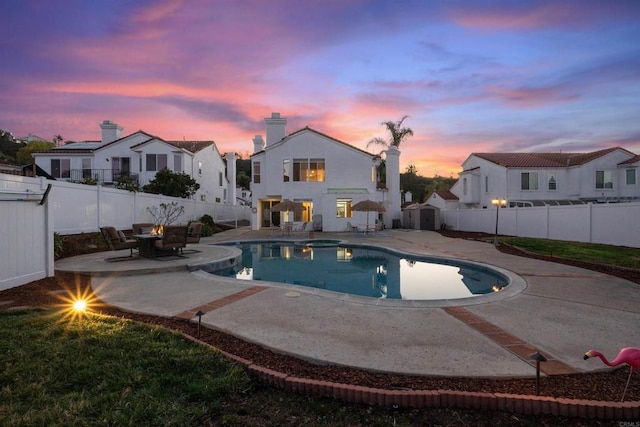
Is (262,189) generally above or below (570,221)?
above

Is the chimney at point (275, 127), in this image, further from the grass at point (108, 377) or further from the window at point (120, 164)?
the grass at point (108, 377)

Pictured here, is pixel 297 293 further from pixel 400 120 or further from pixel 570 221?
pixel 400 120

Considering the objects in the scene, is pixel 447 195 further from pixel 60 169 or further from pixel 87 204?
pixel 60 169

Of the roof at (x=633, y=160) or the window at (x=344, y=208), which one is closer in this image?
the window at (x=344, y=208)

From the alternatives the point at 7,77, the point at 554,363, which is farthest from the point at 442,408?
the point at 7,77

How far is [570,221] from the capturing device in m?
16.6

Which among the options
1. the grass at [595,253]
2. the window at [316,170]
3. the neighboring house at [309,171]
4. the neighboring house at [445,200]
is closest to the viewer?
the grass at [595,253]

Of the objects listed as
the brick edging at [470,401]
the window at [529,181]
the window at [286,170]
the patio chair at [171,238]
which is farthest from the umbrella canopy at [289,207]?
the window at [529,181]

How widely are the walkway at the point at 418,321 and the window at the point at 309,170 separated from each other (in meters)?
20.5

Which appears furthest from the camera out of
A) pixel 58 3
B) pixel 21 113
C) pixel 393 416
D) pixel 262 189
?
pixel 262 189

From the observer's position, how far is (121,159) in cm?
3030

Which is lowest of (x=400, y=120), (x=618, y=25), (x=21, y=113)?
(x=21, y=113)

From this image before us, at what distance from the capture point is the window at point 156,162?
28.9 meters

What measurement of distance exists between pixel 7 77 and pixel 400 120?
3424 cm
